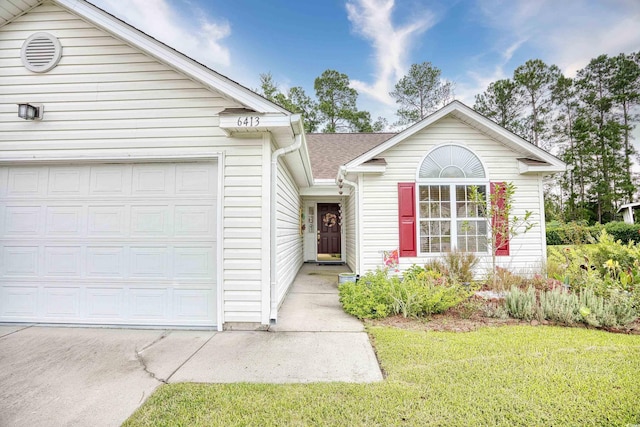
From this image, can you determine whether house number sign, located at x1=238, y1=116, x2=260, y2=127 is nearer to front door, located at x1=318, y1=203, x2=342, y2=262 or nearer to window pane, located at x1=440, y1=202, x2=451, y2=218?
window pane, located at x1=440, y1=202, x2=451, y2=218

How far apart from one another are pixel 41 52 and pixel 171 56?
1870mm

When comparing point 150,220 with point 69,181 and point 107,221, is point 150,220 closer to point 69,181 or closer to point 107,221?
point 107,221

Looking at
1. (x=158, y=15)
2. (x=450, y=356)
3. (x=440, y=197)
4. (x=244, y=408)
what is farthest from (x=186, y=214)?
(x=158, y=15)

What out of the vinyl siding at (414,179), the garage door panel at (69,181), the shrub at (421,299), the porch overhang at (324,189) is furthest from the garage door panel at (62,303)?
the porch overhang at (324,189)

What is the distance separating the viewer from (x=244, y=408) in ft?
6.56

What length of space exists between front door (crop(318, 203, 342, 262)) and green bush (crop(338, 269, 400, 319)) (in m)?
5.81

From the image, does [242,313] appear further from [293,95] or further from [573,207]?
[573,207]

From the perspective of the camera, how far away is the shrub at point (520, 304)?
390cm

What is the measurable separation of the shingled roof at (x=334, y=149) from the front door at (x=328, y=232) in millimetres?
1641

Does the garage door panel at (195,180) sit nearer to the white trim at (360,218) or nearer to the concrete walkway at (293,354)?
the concrete walkway at (293,354)

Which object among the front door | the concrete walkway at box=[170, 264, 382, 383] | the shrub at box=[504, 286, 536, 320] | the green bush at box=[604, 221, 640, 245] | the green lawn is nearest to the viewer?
the green lawn

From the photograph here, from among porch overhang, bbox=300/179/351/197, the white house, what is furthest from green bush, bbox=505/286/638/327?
porch overhang, bbox=300/179/351/197

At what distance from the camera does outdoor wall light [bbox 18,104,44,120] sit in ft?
11.7

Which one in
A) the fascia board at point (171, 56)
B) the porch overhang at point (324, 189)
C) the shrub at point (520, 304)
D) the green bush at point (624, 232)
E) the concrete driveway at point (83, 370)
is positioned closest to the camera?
the concrete driveway at point (83, 370)
